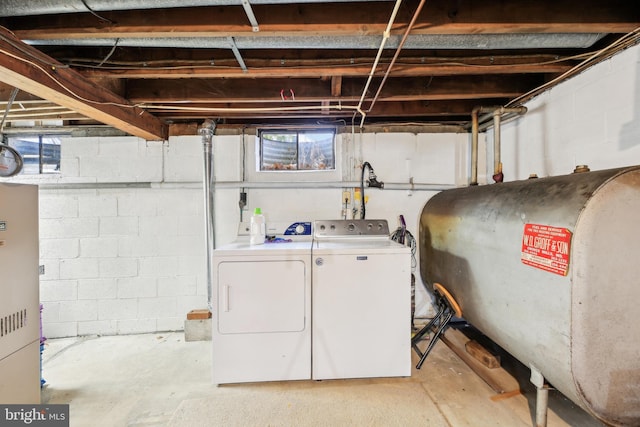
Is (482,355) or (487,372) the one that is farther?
(482,355)

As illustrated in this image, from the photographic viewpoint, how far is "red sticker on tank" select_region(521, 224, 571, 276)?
113 centimetres

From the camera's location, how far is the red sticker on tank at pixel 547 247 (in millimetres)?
1132

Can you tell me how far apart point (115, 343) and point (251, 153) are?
7.28 ft

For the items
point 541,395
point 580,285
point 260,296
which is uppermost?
point 580,285

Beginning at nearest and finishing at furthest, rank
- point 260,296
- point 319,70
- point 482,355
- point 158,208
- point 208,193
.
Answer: point 319,70 < point 260,296 < point 482,355 < point 208,193 < point 158,208

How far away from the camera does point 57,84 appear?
5.03 feet

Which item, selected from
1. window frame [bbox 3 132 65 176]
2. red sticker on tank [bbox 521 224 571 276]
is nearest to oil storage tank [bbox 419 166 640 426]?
red sticker on tank [bbox 521 224 571 276]

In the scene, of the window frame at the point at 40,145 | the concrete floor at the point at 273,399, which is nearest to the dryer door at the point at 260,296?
the concrete floor at the point at 273,399

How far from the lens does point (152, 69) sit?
A: 5.30 ft

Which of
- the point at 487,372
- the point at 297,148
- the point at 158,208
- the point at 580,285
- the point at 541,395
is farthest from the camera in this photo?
the point at 297,148

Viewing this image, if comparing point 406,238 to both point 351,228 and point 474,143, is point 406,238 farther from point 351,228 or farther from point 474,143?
point 474,143

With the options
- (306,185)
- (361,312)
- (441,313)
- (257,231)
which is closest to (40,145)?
(257,231)

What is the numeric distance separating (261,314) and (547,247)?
1653 millimetres

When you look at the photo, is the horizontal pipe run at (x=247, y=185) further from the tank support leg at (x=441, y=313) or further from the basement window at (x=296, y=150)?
the tank support leg at (x=441, y=313)
